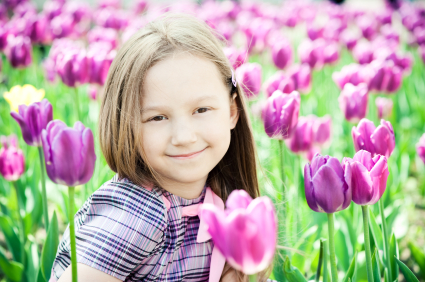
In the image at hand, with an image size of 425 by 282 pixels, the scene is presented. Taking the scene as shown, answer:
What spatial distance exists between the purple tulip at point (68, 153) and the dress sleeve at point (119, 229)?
0.24 m

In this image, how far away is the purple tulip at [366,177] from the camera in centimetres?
104

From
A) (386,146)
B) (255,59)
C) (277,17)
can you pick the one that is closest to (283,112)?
(386,146)

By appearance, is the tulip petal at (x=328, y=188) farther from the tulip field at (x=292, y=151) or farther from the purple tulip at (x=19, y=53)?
the purple tulip at (x=19, y=53)

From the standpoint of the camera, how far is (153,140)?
3.84 feet

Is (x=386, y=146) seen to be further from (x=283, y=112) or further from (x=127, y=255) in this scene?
(x=127, y=255)

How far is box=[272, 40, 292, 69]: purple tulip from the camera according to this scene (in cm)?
285

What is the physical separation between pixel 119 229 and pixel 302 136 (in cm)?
96

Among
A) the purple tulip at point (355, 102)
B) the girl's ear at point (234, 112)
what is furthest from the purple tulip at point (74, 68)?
the purple tulip at point (355, 102)

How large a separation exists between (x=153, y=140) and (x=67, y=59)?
116 cm

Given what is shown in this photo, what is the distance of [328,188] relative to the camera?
40.3 inches

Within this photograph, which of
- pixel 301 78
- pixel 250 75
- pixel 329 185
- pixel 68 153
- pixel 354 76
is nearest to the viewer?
pixel 68 153

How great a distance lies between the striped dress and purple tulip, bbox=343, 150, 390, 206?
1.69 feet

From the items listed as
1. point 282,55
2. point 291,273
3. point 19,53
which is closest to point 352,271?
point 291,273

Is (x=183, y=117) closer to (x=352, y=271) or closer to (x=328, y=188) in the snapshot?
(x=328, y=188)
